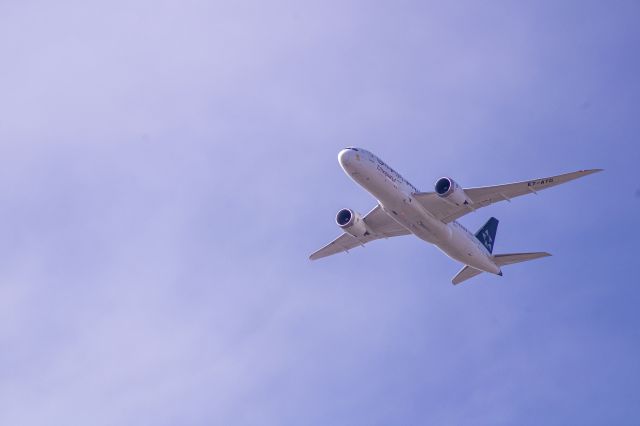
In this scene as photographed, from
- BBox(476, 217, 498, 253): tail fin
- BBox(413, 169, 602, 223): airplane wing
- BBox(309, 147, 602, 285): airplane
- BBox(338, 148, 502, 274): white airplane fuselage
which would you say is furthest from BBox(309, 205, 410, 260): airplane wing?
BBox(476, 217, 498, 253): tail fin

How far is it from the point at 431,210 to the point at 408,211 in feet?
6.83

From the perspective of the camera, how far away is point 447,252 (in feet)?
222

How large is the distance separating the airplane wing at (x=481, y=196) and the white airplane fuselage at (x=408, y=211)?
21.8 inches

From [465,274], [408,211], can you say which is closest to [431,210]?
[408,211]

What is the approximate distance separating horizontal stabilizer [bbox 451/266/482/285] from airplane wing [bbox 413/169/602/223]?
7.18 meters

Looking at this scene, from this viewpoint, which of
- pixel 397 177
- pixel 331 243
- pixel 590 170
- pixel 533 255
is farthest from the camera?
pixel 331 243

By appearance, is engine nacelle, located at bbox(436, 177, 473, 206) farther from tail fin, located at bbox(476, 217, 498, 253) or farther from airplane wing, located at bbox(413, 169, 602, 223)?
tail fin, located at bbox(476, 217, 498, 253)

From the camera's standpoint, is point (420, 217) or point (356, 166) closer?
point (356, 166)

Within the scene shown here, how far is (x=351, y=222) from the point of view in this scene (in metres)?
69.9

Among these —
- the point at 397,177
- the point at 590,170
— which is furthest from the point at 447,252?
the point at 590,170

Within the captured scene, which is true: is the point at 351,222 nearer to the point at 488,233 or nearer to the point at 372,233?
the point at 372,233

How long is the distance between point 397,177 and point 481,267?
11.1 meters

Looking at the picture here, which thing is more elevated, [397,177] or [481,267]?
[397,177]

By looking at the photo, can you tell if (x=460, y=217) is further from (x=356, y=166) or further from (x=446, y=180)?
(x=356, y=166)
